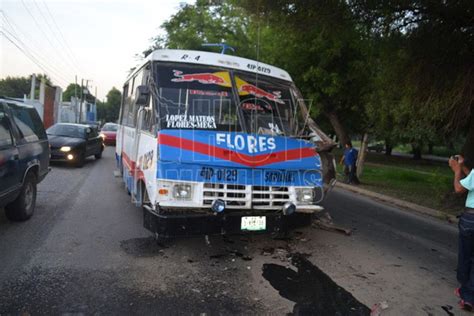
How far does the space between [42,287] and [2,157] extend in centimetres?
232

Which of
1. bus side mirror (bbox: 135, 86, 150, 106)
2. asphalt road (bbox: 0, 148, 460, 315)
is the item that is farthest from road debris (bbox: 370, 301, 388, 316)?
bus side mirror (bbox: 135, 86, 150, 106)

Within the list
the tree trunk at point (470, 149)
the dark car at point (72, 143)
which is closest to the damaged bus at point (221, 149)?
the tree trunk at point (470, 149)

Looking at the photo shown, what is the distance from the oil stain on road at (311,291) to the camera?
4129 millimetres

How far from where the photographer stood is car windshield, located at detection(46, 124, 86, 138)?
14.8m

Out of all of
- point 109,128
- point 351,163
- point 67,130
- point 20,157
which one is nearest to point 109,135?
point 109,128

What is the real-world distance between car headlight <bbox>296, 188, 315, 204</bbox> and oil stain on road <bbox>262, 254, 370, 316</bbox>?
0.83 m

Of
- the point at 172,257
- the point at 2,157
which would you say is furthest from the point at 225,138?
the point at 2,157

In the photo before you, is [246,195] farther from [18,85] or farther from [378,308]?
[18,85]

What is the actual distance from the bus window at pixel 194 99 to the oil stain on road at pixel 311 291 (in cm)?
206

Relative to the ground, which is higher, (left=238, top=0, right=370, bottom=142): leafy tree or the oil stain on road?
(left=238, top=0, right=370, bottom=142): leafy tree

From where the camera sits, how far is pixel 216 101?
19.1 feet

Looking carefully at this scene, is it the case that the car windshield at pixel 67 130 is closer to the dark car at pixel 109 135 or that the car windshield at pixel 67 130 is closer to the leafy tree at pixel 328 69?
the leafy tree at pixel 328 69

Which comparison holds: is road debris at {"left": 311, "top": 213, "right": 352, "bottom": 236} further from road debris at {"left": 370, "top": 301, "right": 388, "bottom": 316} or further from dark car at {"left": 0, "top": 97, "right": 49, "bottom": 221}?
dark car at {"left": 0, "top": 97, "right": 49, "bottom": 221}

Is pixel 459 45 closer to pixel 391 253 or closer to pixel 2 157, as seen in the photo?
pixel 391 253
